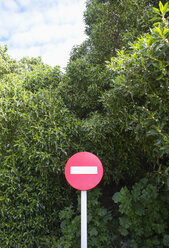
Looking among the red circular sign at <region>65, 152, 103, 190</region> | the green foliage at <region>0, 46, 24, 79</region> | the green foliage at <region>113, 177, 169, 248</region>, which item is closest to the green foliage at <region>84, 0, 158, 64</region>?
the red circular sign at <region>65, 152, 103, 190</region>

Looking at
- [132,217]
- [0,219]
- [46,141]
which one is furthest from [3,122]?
[132,217]

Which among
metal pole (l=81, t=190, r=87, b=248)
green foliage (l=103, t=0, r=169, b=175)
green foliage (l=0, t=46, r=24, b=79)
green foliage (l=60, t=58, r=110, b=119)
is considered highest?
green foliage (l=0, t=46, r=24, b=79)

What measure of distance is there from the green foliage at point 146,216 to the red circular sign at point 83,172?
3.58 feet

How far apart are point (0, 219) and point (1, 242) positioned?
14.0 inches

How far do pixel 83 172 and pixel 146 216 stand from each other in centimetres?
152

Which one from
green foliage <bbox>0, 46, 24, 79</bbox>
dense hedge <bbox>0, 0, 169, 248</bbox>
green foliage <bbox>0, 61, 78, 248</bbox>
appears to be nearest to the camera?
dense hedge <bbox>0, 0, 169, 248</bbox>

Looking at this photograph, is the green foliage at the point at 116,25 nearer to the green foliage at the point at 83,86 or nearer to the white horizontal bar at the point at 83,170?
the green foliage at the point at 83,86

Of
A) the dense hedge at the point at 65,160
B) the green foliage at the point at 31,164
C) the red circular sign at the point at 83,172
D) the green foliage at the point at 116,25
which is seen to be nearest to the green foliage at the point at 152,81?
the dense hedge at the point at 65,160

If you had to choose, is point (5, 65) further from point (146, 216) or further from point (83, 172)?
point (146, 216)

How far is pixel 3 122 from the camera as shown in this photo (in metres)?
3.27

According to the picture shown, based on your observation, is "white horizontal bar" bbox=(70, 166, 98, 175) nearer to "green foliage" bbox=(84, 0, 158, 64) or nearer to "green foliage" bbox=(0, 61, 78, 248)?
"green foliage" bbox=(0, 61, 78, 248)

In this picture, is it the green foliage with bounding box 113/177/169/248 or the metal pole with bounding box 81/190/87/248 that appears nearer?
the metal pole with bounding box 81/190/87/248

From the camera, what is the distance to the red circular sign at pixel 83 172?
1.90m

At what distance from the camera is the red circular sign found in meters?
1.90
